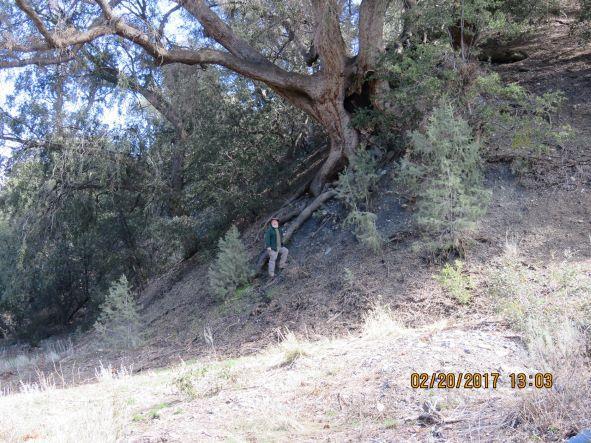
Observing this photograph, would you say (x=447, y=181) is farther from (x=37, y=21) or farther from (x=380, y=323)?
(x=37, y=21)

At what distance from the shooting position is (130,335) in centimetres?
1363

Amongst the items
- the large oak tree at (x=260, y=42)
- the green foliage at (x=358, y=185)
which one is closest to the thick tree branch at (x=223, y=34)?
the large oak tree at (x=260, y=42)

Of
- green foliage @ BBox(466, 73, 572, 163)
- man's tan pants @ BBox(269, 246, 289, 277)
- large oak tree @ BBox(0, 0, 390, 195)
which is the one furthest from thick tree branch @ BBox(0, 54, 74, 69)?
green foliage @ BBox(466, 73, 572, 163)

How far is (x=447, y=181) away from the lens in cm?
1061

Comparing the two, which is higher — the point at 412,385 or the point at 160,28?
the point at 160,28

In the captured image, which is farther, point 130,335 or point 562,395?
point 130,335

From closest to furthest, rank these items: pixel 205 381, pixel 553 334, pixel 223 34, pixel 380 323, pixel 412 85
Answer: pixel 553 334, pixel 205 381, pixel 380 323, pixel 412 85, pixel 223 34

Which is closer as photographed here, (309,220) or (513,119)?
(513,119)

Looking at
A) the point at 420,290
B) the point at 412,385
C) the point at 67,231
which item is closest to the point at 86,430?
the point at 412,385

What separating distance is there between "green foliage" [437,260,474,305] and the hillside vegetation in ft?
0.15

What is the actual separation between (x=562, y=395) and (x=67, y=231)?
18310mm

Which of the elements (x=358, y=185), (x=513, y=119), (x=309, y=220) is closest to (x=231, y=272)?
(x=309, y=220)

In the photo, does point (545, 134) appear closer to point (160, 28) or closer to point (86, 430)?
point (160, 28)

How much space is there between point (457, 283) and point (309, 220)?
5.61m
